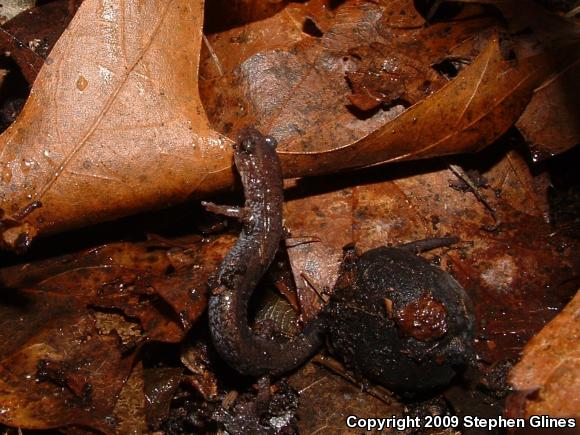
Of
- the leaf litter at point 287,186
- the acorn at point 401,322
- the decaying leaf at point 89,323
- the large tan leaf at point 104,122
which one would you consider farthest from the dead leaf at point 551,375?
the large tan leaf at point 104,122

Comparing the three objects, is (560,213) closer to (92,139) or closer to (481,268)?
(481,268)

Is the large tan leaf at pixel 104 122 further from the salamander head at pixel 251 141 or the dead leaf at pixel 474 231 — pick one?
the dead leaf at pixel 474 231

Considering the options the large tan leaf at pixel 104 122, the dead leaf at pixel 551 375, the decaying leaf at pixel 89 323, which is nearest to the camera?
the dead leaf at pixel 551 375

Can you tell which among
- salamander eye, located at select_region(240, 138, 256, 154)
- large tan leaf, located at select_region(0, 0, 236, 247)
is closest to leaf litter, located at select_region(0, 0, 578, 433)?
large tan leaf, located at select_region(0, 0, 236, 247)

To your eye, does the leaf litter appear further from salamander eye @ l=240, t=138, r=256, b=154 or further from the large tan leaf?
salamander eye @ l=240, t=138, r=256, b=154

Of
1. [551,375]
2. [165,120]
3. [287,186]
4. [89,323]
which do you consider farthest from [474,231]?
[89,323]

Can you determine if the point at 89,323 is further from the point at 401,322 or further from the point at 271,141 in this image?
the point at 401,322

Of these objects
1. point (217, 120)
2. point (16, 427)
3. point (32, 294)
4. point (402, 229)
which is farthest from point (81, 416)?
point (402, 229)
